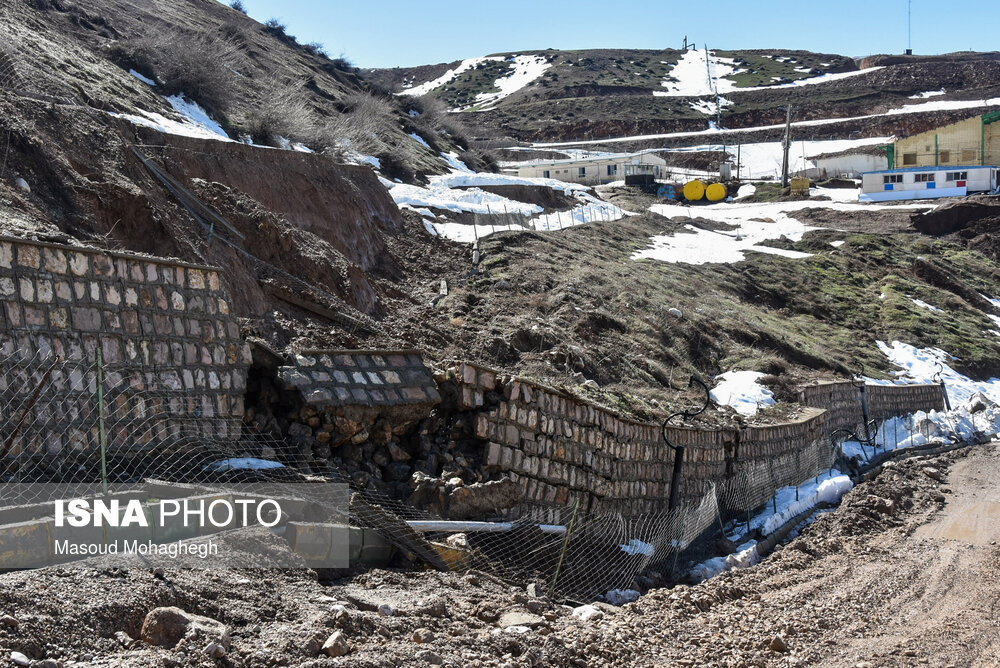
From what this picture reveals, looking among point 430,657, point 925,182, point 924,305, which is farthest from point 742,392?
point 925,182

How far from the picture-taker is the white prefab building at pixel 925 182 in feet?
162

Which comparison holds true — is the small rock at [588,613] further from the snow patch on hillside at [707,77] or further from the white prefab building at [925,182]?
the snow patch on hillside at [707,77]

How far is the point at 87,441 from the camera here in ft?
23.7

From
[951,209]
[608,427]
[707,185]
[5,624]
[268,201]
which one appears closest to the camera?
[5,624]

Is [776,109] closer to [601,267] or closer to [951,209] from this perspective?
[951,209]

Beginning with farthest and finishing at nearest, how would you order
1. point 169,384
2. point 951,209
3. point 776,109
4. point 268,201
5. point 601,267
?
point 776,109 → point 951,209 → point 601,267 → point 268,201 → point 169,384

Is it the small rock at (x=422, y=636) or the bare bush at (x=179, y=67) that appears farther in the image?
the bare bush at (x=179, y=67)

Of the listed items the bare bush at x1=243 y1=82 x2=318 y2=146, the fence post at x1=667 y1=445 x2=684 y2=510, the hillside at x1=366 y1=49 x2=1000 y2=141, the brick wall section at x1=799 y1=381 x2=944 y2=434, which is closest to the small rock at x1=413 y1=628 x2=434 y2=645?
the fence post at x1=667 y1=445 x2=684 y2=510

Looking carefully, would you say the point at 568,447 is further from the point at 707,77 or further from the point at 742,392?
the point at 707,77

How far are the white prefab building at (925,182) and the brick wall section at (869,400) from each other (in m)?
28.6

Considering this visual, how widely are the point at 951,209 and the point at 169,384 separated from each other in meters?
43.7

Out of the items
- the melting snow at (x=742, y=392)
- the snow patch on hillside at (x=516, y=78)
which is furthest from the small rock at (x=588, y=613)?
the snow patch on hillside at (x=516, y=78)

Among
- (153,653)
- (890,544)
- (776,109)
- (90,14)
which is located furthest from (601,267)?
(776,109)

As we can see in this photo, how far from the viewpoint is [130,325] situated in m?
7.89
